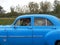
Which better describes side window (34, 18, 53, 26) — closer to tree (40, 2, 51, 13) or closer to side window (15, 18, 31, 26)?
side window (15, 18, 31, 26)

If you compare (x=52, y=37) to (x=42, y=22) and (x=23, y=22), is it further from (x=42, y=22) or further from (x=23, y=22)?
(x=23, y=22)

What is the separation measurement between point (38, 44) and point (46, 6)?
46.9 m

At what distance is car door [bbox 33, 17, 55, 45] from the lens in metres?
8.40

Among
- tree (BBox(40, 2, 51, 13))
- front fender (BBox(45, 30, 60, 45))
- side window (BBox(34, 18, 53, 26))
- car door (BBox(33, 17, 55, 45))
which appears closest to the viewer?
front fender (BBox(45, 30, 60, 45))

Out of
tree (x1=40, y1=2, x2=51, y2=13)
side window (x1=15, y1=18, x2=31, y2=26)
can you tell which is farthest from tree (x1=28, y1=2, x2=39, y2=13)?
side window (x1=15, y1=18, x2=31, y2=26)

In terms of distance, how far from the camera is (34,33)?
8.46 m

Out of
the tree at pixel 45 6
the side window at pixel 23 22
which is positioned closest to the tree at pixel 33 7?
the tree at pixel 45 6

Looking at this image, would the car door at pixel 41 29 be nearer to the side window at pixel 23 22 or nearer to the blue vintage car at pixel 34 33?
the blue vintage car at pixel 34 33

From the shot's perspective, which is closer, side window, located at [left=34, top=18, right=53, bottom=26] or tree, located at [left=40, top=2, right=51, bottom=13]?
side window, located at [left=34, top=18, right=53, bottom=26]

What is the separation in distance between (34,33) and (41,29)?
0.34m

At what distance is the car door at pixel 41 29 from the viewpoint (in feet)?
27.6

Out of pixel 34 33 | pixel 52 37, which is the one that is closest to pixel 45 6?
pixel 34 33

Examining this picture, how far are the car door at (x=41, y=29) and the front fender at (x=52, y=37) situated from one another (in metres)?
0.16

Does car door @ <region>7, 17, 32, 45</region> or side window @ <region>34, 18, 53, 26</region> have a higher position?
side window @ <region>34, 18, 53, 26</region>
